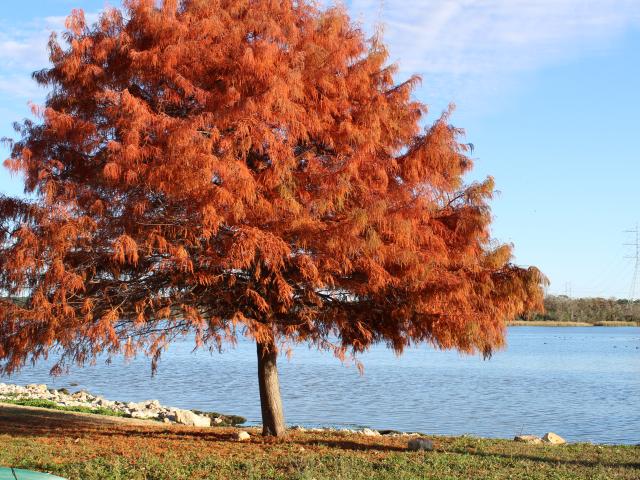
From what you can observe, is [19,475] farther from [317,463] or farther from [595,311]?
[595,311]

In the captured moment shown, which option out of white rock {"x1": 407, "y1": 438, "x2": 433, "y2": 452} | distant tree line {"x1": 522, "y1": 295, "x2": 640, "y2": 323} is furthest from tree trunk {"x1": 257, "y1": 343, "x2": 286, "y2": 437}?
distant tree line {"x1": 522, "y1": 295, "x2": 640, "y2": 323}

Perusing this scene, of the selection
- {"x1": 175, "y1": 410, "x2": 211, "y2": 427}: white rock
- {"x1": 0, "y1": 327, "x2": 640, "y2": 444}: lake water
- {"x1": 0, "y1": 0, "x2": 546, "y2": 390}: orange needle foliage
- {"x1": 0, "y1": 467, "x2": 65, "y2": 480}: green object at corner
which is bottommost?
{"x1": 0, "y1": 327, "x2": 640, "y2": 444}: lake water

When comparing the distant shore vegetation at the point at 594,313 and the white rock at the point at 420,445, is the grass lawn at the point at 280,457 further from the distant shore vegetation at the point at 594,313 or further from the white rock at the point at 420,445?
the distant shore vegetation at the point at 594,313

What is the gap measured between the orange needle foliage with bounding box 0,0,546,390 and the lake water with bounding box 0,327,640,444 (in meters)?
4.72

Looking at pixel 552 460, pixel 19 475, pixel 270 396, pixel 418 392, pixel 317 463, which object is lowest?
pixel 418 392

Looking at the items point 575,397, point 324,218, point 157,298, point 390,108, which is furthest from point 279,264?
point 575,397

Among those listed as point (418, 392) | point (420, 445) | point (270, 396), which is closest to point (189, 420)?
point (270, 396)

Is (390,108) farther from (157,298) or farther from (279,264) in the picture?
(157,298)

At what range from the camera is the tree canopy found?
11.4 meters

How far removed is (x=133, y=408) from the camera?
91.8ft

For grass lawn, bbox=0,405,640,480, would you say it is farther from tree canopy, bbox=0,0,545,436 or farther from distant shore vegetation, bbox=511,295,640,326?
distant shore vegetation, bbox=511,295,640,326

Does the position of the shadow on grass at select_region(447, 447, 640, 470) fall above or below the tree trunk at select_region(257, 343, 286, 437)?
below

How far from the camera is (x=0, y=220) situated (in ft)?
40.8

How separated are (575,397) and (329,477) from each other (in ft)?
90.0
